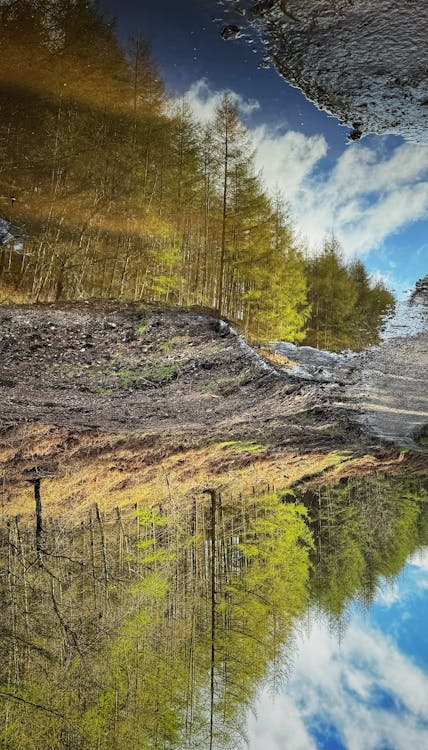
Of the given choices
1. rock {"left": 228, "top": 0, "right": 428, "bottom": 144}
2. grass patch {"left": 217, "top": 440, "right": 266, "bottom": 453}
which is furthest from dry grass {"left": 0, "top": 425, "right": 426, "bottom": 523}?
rock {"left": 228, "top": 0, "right": 428, "bottom": 144}

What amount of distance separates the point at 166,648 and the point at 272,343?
26.9ft

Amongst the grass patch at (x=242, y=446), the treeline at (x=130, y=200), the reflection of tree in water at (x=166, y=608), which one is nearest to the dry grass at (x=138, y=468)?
the grass patch at (x=242, y=446)

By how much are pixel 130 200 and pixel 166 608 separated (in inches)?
313

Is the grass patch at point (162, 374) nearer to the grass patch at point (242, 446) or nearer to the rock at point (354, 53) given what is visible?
the grass patch at point (242, 446)

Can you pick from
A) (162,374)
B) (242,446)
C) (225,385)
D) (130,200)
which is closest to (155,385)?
(162,374)

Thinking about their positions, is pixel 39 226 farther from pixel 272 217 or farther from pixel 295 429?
pixel 295 429

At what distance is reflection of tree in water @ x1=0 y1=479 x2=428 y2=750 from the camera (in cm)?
262

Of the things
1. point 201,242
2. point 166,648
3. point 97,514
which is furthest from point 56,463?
point 201,242

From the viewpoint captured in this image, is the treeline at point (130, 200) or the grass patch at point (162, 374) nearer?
the grass patch at point (162, 374)

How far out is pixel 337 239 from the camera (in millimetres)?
8758

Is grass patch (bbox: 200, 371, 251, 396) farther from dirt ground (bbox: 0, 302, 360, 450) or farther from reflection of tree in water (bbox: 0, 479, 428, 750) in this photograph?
reflection of tree in water (bbox: 0, 479, 428, 750)

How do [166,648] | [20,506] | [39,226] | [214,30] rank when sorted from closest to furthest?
[166,648] < [20,506] < [214,30] < [39,226]

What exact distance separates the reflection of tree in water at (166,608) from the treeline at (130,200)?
557 cm

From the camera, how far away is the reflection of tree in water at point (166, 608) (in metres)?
2.62
